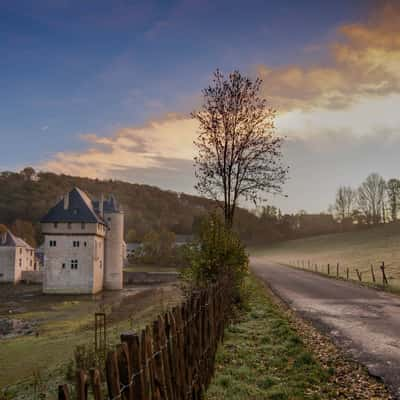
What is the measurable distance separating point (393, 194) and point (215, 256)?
295ft

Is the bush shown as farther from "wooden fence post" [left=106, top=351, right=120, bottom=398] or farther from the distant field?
the distant field

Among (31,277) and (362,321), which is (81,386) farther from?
(31,277)

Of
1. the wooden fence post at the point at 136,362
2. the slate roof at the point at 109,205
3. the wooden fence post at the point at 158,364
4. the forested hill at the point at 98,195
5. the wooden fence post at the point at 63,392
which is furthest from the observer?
the forested hill at the point at 98,195

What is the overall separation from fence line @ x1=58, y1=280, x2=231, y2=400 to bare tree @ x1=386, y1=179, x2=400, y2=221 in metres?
95.3

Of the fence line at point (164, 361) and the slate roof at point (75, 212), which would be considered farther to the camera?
the slate roof at point (75, 212)

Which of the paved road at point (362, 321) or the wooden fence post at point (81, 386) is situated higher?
the wooden fence post at point (81, 386)

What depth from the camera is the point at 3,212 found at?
9994 centimetres

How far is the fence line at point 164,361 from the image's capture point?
2.92 metres

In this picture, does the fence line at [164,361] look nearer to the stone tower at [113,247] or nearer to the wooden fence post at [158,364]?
the wooden fence post at [158,364]

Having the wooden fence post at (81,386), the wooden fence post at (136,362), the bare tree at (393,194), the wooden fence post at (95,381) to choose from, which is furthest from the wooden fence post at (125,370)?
the bare tree at (393,194)

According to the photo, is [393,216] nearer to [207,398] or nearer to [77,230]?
[77,230]

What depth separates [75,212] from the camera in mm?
54562

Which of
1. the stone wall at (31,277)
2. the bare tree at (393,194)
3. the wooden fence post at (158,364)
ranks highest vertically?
the bare tree at (393,194)

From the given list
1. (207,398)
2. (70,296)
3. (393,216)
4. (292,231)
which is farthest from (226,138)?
(292,231)
